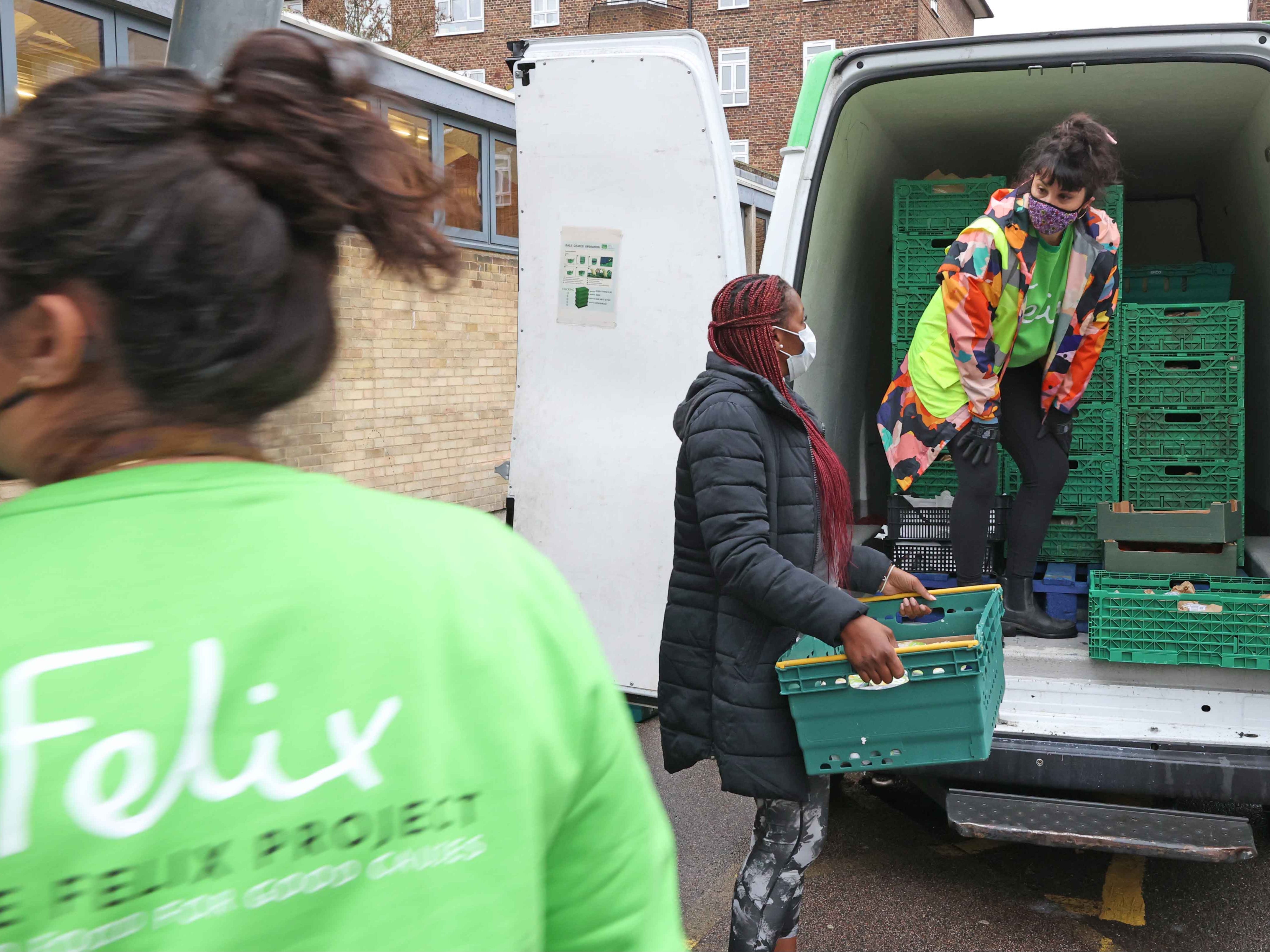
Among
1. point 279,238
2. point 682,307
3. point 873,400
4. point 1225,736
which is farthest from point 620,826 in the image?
point 873,400

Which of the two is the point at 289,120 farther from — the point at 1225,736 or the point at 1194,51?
the point at 1194,51

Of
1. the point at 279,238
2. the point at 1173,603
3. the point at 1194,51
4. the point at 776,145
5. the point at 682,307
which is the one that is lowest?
the point at 1173,603

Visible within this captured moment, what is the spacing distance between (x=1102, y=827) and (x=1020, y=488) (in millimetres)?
1620

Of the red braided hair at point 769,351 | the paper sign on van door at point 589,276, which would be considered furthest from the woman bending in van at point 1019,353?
the red braided hair at point 769,351

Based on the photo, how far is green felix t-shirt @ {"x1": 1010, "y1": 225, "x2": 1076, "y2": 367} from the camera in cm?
412

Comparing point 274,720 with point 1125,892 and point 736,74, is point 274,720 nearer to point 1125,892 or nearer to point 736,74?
point 1125,892

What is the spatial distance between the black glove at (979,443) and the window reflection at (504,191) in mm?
8916

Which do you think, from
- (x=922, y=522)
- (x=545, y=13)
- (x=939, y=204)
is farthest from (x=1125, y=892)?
(x=545, y=13)

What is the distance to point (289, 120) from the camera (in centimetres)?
87

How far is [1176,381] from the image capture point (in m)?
4.89

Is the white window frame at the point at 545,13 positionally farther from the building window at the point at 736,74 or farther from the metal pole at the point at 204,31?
the metal pole at the point at 204,31

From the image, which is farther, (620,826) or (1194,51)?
(1194,51)

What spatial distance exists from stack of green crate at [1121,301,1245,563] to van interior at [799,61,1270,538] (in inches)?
9.5

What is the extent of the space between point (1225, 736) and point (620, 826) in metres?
3.04
